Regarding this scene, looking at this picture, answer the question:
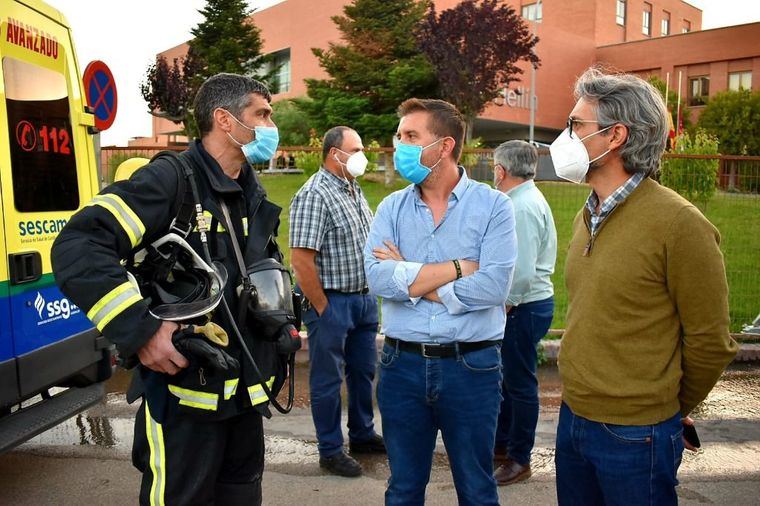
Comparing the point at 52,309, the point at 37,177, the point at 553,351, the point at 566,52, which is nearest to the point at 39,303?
the point at 52,309

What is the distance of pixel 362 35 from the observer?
33906 millimetres

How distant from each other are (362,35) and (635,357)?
33.6m

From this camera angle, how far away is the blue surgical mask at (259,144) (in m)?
2.84

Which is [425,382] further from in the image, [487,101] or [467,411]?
[487,101]

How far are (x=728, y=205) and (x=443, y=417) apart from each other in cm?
716

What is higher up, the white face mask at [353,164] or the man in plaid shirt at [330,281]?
the white face mask at [353,164]

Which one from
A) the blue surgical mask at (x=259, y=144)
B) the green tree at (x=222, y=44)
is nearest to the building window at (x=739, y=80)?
the green tree at (x=222, y=44)

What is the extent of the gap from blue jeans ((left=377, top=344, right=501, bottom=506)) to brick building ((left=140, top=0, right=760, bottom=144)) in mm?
39086

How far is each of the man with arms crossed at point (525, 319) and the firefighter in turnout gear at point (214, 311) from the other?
182cm

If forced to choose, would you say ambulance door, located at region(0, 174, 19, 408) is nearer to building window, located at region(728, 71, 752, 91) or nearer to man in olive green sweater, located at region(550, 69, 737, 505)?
man in olive green sweater, located at region(550, 69, 737, 505)

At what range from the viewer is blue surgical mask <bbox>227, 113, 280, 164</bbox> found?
2.84m

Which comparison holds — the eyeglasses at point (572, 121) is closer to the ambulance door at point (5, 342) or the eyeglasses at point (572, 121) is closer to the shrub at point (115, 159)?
the ambulance door at point (5, 342)

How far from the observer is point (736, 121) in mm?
35312

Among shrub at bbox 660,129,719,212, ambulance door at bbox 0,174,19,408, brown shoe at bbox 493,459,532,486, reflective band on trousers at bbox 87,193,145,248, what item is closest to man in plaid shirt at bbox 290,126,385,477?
brown shoe at bbox 493,459,532,486
